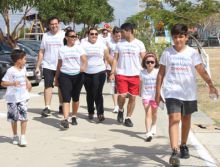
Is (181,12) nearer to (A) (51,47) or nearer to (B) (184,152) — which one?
(A) (51,47)

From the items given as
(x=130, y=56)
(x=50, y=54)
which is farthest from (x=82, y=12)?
(x=130, y=56)

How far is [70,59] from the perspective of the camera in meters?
9.57

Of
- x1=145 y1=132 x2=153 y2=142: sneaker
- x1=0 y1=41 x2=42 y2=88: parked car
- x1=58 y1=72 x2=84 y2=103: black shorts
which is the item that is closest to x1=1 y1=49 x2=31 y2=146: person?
x1=58 y1=72 x2=84 y2=103: black shorts

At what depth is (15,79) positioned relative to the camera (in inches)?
313

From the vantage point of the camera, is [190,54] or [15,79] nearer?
[190,54]

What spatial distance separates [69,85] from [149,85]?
1.60 meters

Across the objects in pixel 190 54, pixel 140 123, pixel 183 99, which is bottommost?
pixel 140 123

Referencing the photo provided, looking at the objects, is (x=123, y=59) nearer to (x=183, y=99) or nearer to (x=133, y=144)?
(x=133, y=144)

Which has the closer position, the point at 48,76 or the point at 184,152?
the point at 184,152

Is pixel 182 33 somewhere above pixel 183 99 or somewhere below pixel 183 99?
above

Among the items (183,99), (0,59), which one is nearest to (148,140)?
(183,99)

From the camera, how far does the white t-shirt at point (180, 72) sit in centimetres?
668

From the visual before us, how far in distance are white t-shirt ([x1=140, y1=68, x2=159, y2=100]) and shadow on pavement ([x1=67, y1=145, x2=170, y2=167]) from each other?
3.61ft

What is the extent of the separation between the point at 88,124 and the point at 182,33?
151 inches
